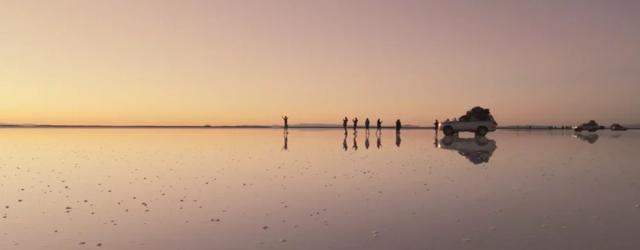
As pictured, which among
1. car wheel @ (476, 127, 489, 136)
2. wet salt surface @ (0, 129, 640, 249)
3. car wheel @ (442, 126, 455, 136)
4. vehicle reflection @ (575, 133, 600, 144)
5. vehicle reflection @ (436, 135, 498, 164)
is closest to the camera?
wet salt surface @ (0, 129, 640, 249)

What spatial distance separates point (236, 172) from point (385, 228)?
30.2ft

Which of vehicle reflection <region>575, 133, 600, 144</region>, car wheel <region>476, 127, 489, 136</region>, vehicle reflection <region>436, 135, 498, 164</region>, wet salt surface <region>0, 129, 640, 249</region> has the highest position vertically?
car wheel <region>476, 127, 489, 136</region>

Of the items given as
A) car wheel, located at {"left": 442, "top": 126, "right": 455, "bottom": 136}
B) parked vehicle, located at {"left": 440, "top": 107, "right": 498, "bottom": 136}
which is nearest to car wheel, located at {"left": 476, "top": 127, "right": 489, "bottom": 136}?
parked vehicle, located at {"left": 440, "top": 107, "right": 498, "bottom": 136}

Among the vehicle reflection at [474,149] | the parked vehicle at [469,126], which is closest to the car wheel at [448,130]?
the parked vehicle at [469,126]

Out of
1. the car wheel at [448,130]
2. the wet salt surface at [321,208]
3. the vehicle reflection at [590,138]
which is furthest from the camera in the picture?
the car wheel at [448,130]

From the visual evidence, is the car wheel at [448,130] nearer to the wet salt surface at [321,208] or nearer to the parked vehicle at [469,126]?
the parked vehicle at [469,126]

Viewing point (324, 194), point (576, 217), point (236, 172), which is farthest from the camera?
point (236, 172)

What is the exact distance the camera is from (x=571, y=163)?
1959cm

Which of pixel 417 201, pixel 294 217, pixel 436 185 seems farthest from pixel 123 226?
pixel 436 185

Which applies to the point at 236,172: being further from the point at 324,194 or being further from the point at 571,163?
the point at 571,163

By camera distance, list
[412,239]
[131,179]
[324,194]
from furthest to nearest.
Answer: [131,179]
[324,194]
[412,239]

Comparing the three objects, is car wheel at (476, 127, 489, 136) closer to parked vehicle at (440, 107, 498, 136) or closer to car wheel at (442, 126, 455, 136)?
parked vehicle at (440, 107, 498, 136)

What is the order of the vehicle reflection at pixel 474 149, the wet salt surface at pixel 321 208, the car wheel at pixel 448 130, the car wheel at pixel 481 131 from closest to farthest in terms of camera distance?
the wet salt surface at pixel 321 208 < the vehicle reflection at pixel 474 149 < the car wheel at pixel 481 131 < the car wheel at pixel 448 130

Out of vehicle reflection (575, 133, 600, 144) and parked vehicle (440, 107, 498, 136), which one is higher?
parked vehicle (440, 107, 498, 136)
